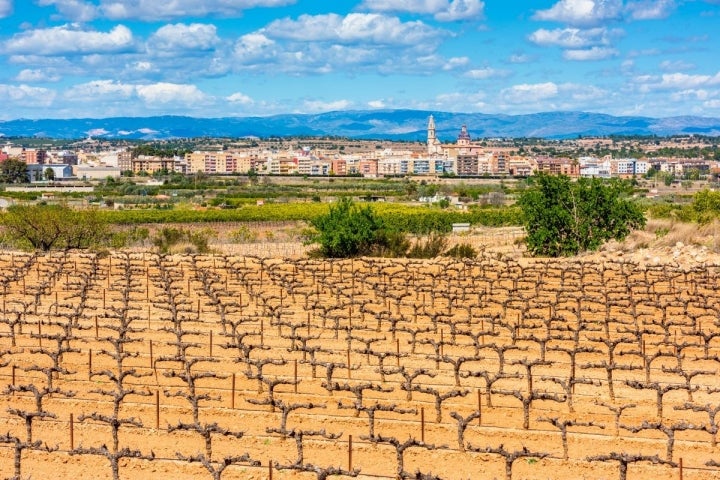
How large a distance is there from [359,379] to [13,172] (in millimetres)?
130365

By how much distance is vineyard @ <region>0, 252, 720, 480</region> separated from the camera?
12828 millimetres

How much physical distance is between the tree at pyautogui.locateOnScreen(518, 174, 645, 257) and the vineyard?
10507 millimetres

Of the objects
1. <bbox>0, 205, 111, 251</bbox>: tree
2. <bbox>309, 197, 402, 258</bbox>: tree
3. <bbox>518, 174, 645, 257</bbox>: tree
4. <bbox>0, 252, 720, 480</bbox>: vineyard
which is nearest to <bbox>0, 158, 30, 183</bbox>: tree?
<bbox>0, 205, 111, 251</bbox>: tree

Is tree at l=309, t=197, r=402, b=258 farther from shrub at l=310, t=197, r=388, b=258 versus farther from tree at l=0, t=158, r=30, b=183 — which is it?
tree at l=0, t=158, r=30, b=183

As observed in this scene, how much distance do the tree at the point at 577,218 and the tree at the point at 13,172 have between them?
10916 cm

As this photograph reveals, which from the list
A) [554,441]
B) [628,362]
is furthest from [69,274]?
[554,441]

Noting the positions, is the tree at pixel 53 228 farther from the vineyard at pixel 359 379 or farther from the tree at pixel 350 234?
the vineyard at pixel 359 379

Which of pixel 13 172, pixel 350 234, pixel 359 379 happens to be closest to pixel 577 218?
pixel 350 234

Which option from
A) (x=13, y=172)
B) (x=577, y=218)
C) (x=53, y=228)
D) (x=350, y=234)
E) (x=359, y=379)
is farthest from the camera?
(x=13, y=172)

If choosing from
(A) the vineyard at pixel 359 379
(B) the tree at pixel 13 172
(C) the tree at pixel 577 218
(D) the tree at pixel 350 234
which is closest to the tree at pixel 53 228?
(D) the tree at pixel 350 234

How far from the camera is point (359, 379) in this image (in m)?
17.2

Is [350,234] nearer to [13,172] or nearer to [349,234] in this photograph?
[349,234]

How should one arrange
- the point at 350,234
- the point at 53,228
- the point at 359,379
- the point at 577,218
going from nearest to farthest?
the point at 359,379
the point at 350,234
the point at 577,218
the point at 53,228

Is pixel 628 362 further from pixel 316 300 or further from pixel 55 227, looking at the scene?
pixel 55 227
